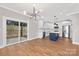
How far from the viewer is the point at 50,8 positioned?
2297 millimetres

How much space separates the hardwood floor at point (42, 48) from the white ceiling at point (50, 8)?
647mm

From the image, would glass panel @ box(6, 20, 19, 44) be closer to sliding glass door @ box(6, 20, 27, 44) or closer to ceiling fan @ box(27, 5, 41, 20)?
sliding glass door @ box(6, 20, 27, 44)

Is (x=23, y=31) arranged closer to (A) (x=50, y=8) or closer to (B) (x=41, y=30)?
(B) (x=41, y=30)

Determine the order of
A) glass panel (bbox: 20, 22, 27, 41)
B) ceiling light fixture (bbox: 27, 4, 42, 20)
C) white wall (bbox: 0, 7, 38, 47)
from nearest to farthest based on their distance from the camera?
1. white wall (bbox: 0, 7, 38, 47)
2. ceiling light fixture (bbox: 27, 4, 42, 20)
3. glass panel (bbox: 20, 22, 27, 41)

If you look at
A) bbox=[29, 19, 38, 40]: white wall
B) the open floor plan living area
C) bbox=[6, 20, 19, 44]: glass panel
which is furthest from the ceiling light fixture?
bbox=[6, 20, 19, 44]: glass panel

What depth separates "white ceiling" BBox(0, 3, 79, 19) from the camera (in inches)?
86.4

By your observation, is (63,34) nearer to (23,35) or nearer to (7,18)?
(23,35)

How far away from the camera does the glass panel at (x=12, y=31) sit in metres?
2.21

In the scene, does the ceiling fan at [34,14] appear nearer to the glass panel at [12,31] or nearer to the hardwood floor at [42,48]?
the glass panel at [12,31]

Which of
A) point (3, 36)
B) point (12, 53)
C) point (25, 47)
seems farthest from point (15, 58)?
point (3, 36)

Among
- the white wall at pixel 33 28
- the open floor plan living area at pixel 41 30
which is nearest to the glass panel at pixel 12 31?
the open floor plan living area at pixel 41 30

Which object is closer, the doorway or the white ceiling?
the white ceiling

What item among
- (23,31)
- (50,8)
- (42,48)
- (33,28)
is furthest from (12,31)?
(50,8)

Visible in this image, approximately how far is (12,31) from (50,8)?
3.54 ft
